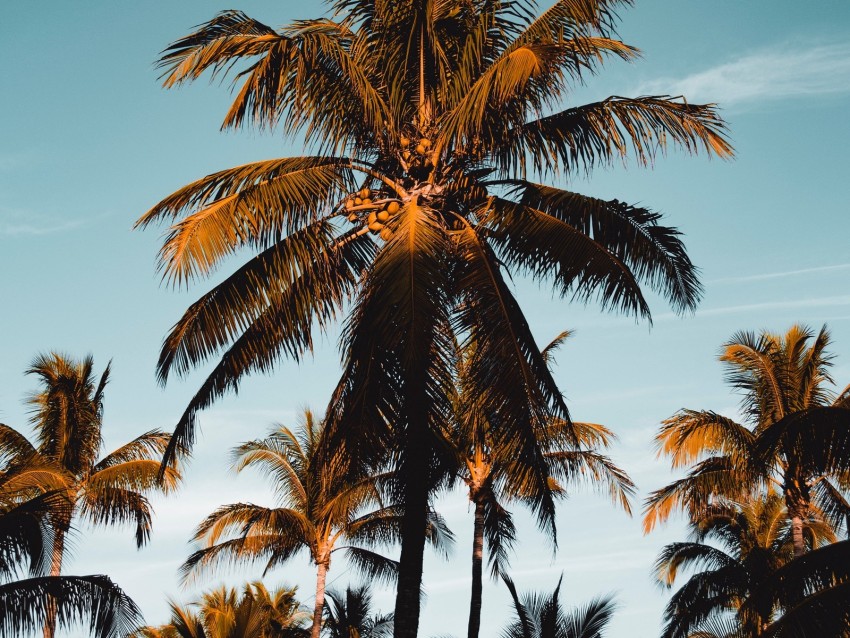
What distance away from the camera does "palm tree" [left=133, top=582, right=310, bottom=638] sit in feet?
60.6

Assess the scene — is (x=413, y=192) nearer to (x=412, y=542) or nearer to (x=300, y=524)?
(x=412, y=542)

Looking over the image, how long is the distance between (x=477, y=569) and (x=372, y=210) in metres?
13.0

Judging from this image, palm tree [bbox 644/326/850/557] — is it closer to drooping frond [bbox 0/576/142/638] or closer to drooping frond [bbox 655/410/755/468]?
drooping frond [bbox 655/410/755/468]

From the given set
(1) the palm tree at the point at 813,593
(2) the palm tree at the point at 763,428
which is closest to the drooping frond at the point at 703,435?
(2) the palm tree at the point at 763,428

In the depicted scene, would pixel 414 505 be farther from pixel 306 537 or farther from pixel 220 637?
pixel 306 537

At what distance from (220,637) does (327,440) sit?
434 inches

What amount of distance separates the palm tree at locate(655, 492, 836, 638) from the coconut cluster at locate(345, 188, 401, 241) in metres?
14.1

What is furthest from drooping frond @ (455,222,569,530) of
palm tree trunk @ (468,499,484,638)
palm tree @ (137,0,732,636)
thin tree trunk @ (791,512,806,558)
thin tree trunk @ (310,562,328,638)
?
thin tree trunk @ (310,562,328,638)

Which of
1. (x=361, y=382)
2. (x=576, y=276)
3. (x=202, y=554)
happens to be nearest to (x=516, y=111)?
(x=576, y=276)

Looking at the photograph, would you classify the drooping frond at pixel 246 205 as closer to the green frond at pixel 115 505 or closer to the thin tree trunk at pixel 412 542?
the thin tree trunk at pixel 412 542

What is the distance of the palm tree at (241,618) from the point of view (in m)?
18.5

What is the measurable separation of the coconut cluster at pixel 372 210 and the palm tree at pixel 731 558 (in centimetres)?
1406

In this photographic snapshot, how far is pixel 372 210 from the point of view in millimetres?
9680

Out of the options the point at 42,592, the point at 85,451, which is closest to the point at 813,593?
the point at 42,592
